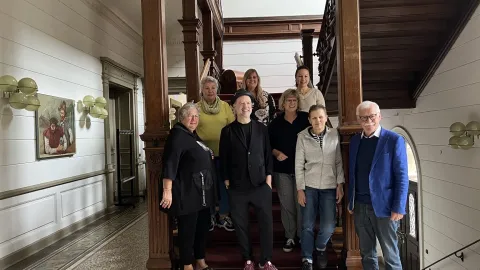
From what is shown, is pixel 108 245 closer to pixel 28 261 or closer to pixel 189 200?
pixel 28 261

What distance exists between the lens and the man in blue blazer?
2.46m

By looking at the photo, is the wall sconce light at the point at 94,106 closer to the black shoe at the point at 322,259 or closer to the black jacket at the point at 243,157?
the black jacket at the point at 243,157

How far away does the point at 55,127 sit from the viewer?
508 cm

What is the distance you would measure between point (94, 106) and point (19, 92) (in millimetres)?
2117

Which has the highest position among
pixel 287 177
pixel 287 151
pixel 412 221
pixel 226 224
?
pixel 287 151

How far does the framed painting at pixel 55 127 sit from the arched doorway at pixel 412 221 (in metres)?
6.15

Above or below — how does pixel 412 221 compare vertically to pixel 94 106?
below

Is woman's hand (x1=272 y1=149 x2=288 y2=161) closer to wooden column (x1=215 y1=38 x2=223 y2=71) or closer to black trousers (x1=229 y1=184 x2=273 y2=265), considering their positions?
black trousers (x1=229 y1=184 x2=273 y2=265)

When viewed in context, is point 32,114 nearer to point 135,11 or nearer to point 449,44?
point 135,11

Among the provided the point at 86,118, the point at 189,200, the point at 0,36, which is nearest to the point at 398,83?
the point at 189,200

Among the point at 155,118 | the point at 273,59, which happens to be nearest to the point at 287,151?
the point at 155,118

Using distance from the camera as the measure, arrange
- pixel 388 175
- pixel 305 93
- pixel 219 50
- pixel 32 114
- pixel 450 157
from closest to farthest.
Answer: pixel 388 175, pixel 305 93, pixel 32 114, pixel 450 157, pixel 219 50

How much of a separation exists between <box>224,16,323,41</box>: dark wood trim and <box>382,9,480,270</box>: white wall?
3.33 m

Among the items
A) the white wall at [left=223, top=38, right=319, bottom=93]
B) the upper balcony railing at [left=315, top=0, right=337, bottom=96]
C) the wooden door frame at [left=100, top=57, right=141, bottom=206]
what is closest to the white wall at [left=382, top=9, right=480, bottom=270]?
the upper balcony railing at [left=315, top=0, right=337, bottom=96]
